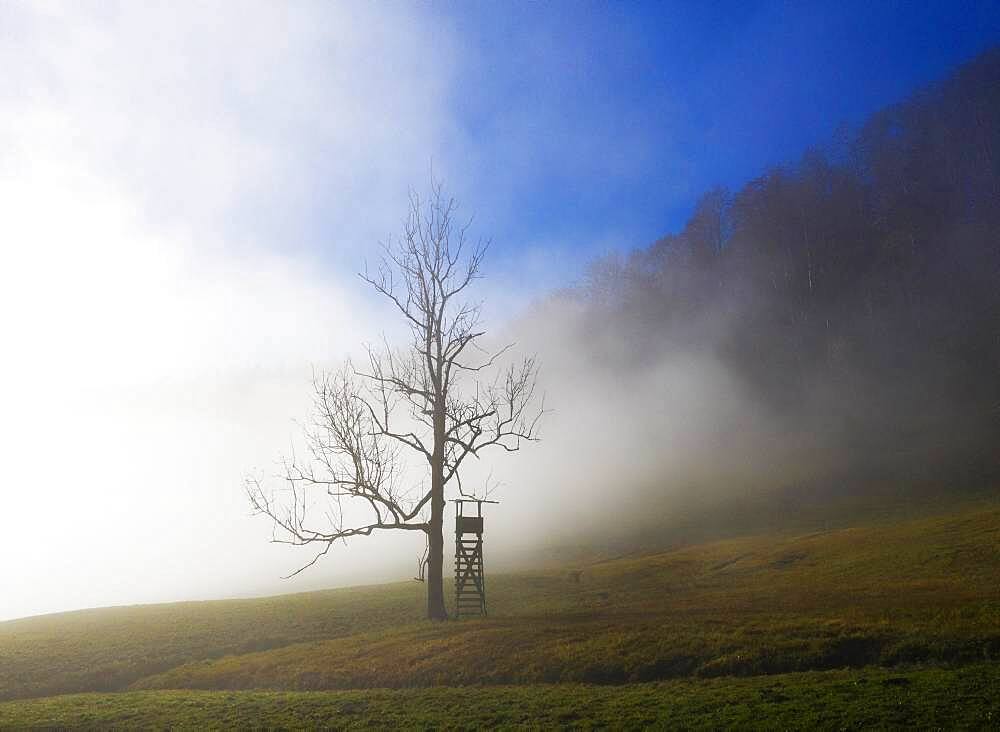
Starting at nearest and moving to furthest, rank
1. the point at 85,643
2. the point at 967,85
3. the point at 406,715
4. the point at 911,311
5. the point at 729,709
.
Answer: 1. the point at 729,709
2. the point at 406,715
3. the point at 85,643
4. the point at 911,311
5. the point at 967,85

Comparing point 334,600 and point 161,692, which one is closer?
point 161,692

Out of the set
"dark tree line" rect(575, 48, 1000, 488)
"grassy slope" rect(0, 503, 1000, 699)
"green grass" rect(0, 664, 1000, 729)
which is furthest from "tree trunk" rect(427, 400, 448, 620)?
"dark tree line" rect(575, 48, 1000, 488)

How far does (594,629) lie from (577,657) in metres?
4.81

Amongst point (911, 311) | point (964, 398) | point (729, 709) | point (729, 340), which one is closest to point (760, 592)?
point (729, 709)

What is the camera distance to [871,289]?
14975cm

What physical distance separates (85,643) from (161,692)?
17.2m

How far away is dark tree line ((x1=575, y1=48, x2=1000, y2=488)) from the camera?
119688mm

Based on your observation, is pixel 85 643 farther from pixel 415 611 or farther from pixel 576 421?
pixel 576 421

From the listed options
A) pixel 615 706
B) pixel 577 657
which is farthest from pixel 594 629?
pixel 615 706

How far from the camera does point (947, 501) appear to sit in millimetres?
75750

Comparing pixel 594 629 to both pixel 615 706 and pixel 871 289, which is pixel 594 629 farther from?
pixel 871 289

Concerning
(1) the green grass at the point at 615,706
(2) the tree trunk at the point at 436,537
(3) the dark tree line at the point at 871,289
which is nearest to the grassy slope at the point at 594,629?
(2) the tree trunk at the point at 436,537

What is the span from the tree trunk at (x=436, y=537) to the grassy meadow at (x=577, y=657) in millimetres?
1540

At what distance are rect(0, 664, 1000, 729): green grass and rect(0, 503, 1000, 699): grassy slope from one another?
2.36 metres
